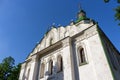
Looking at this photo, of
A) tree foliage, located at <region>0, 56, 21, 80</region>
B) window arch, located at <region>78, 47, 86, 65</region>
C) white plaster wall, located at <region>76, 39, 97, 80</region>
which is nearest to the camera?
white plaster wall, located at <region>76, 39, 97, 80</region>

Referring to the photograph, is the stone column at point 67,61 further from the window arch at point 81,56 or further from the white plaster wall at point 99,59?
the white plaster wall at point 99,59

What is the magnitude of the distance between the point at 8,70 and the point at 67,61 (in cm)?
1568

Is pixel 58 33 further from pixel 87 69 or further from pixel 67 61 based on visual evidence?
pixel 87 69

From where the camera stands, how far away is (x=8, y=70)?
2370 cm

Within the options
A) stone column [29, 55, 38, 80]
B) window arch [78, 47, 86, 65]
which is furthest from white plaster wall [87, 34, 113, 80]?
stone column [29, 55, 38, 80]

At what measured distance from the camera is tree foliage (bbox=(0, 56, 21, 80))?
75.2 ft

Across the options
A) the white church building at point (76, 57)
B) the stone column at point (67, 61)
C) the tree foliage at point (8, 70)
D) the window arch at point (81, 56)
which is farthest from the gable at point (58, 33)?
the tree foliage at point (8, 70)

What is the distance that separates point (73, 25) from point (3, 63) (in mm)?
16124

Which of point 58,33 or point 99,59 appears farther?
point 58,33

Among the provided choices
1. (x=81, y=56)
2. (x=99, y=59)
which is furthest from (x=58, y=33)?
(x=99, y=59)

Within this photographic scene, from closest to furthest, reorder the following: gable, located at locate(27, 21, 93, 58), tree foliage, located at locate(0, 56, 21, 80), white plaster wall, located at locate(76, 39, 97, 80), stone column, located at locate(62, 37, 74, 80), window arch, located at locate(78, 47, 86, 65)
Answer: white plaster wall, located at locate(76, 39, 97, 80) < stone column, located at locate(62, 37, 74, 80) < window arch, located at locate(78, 47, 86, 65) < gable, located at locate(27, 21, 93, 58) < tree foliage, located at locate(0, 56, 21, 80)

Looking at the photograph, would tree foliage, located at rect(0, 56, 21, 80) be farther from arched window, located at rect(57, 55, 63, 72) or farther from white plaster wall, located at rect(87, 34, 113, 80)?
white plaster wall, located at rect(87, 34, 113, 80)

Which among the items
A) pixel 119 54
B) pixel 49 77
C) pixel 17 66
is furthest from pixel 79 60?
pixel 17 66

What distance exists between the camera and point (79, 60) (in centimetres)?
1242
